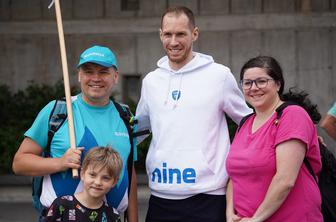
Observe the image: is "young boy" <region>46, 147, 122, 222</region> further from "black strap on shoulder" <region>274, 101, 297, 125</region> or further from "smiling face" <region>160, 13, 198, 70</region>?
"black strap on shoulder" <region>274, 101, 297, 125</region>

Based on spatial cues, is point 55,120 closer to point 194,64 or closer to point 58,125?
point 58,125

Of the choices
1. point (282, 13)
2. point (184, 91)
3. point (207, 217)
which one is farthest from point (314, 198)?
point (282, 13)

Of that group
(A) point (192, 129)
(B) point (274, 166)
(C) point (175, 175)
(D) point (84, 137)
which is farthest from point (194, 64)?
(B) point (274, 166)

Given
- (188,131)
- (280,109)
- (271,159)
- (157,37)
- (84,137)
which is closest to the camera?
(271,159)

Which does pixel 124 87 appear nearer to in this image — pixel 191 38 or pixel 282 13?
pixel 282 13

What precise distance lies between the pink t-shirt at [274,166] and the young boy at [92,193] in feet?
2.35

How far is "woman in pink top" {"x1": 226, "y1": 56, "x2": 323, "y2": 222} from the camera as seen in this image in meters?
3.67

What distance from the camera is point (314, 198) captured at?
3.76m

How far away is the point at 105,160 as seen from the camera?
3881mm

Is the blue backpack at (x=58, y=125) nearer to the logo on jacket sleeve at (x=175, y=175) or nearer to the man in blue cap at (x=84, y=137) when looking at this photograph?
the man in blue cap at (x=84, y=137)

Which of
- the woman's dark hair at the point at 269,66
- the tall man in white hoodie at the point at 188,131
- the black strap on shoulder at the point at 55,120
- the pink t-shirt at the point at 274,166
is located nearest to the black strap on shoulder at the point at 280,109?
the pink t-shirt at the point at 274,166

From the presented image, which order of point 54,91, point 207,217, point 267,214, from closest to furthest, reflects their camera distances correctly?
point 267,214 < point 207,217 < point 54,91

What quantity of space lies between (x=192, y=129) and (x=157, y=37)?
25.8ft

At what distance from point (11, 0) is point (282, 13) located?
4711mm
